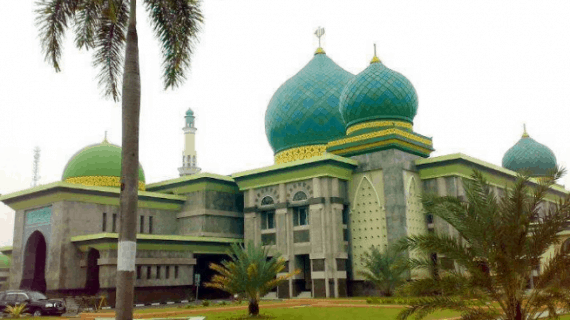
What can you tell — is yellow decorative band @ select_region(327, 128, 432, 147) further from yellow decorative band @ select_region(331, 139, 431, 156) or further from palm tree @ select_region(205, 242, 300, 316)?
palm tree @ select_region(205, 242, 300, 316)

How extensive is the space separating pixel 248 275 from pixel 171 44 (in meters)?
8.55

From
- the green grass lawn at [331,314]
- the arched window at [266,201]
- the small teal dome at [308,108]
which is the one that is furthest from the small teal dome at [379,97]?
the green grass lawn at [331,314]

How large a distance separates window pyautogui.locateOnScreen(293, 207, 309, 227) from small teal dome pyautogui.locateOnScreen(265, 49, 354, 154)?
5.45 metres

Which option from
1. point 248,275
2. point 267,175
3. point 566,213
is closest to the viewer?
point 566,213

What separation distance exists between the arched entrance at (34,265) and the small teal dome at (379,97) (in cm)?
1961

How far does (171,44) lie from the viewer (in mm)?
14586

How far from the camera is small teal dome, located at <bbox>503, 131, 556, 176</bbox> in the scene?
131 ft

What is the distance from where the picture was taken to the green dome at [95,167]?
111 feet

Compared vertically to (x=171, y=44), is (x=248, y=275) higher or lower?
lower

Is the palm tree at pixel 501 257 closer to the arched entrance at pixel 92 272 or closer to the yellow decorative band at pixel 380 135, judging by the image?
the yellow decorative band at pixel 380 135

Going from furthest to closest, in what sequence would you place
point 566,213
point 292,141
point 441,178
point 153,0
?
point 292,141, point 441,178, point 153,0, point 566,213

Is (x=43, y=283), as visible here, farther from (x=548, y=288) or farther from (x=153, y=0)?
(x=548, y=288)

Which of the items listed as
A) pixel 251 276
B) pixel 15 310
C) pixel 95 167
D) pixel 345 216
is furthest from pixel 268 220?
pixel 15 310

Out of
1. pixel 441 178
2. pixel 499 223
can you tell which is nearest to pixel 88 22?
pixel 499 223
